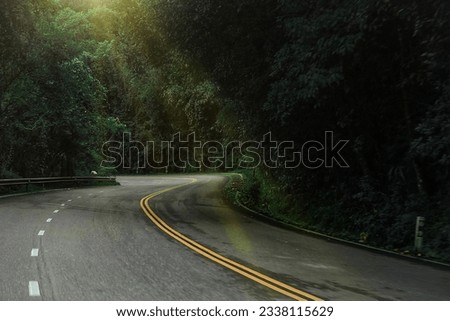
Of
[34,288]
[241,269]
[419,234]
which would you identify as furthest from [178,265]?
[419,234]

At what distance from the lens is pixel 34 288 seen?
7.41m

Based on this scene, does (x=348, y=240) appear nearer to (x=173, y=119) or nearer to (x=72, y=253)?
(x=72, y=253)

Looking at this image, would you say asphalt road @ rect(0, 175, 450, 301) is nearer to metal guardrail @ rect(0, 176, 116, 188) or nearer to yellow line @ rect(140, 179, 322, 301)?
yellow line @ rect(140, 179, 322, 301)

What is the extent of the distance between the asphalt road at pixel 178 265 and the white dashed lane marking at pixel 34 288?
0.01m

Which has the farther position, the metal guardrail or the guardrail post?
the metal guardrail

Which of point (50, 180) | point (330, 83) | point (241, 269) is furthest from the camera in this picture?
point (50, 180)

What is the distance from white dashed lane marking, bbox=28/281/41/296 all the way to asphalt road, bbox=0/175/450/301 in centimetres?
1

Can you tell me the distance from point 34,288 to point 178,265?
2781 millimetres

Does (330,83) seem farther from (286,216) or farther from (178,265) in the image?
(286,216)

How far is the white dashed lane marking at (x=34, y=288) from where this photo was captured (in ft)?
23.3

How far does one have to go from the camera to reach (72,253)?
10523mm

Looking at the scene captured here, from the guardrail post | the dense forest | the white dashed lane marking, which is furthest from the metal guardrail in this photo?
the guardrail post

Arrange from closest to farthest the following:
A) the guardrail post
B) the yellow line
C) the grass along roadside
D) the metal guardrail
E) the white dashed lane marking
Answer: the white dashed lane marking < the yellow line < the guardrail post < the grass along roadside < the metal guardrail

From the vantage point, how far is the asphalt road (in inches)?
293
